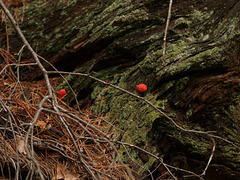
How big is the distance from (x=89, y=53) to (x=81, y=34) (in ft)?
0.83

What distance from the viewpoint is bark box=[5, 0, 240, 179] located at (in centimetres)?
189

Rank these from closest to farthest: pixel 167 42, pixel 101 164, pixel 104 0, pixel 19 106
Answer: pixel 101 164 < pixel 19 106 < pixel 167 42 < pixel 104 0

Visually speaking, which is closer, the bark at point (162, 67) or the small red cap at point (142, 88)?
the bark at point (162, 67)

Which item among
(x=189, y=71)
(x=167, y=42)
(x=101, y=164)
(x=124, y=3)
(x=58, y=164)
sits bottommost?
(x=101, y=164)

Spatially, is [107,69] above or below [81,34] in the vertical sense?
below

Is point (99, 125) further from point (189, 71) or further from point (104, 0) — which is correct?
point (104, 0)

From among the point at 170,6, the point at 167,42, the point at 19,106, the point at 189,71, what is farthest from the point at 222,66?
the point at 19,106

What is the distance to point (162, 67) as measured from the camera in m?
2.12

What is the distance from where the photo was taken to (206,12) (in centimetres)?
229

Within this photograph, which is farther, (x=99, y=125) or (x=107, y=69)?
(x=107, y=69)

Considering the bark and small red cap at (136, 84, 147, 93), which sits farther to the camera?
small red cap at (136, 84, 147, 93)

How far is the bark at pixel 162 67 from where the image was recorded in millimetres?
1890

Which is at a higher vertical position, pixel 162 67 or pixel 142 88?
pixel 162 67

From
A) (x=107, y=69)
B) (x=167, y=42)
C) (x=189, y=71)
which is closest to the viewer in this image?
(x=189, y=71)
